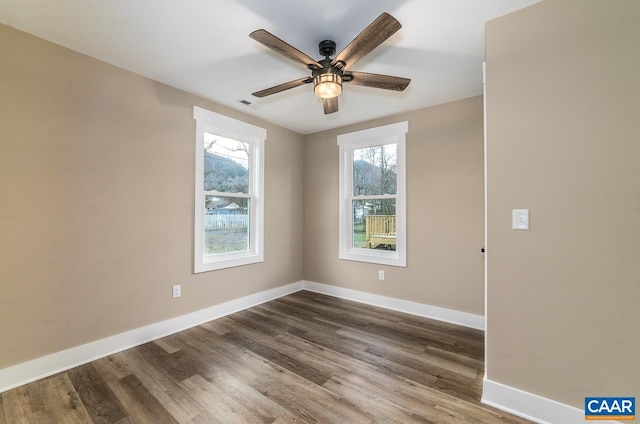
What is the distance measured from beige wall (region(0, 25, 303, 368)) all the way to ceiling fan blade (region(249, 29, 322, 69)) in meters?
1.73

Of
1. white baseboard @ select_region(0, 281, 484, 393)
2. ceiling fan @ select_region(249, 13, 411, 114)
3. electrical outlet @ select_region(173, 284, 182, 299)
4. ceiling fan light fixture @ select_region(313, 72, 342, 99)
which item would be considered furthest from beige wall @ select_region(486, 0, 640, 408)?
electrical outlet @ select_region(173, 284, 182, 299)

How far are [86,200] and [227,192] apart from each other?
1.43 metres

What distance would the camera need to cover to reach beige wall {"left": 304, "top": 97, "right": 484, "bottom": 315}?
2992 millimetres

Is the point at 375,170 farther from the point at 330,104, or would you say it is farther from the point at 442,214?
the point at 330,104

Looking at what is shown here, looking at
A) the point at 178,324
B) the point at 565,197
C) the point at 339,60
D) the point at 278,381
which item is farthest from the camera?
the point at 178,324

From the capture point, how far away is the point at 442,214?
3195 millimetres

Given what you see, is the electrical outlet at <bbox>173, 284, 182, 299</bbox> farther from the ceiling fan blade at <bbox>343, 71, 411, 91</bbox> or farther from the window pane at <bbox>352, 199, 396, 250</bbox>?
the ceiling fan blade at <bbox>343, 71, 411, 91</bbox>

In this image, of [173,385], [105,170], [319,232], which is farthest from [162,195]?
[319,232]

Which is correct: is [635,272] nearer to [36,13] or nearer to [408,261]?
[408,261]

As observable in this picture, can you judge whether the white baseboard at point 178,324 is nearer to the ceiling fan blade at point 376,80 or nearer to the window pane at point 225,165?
the window pane at point 225,165

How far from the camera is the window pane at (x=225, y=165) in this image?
3230 mm

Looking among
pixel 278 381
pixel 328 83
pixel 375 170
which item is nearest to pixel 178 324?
pixel 278 381

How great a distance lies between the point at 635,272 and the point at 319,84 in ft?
7.15

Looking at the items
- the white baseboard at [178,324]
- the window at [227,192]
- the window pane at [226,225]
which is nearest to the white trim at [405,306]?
the white baseboard at [178,324]
